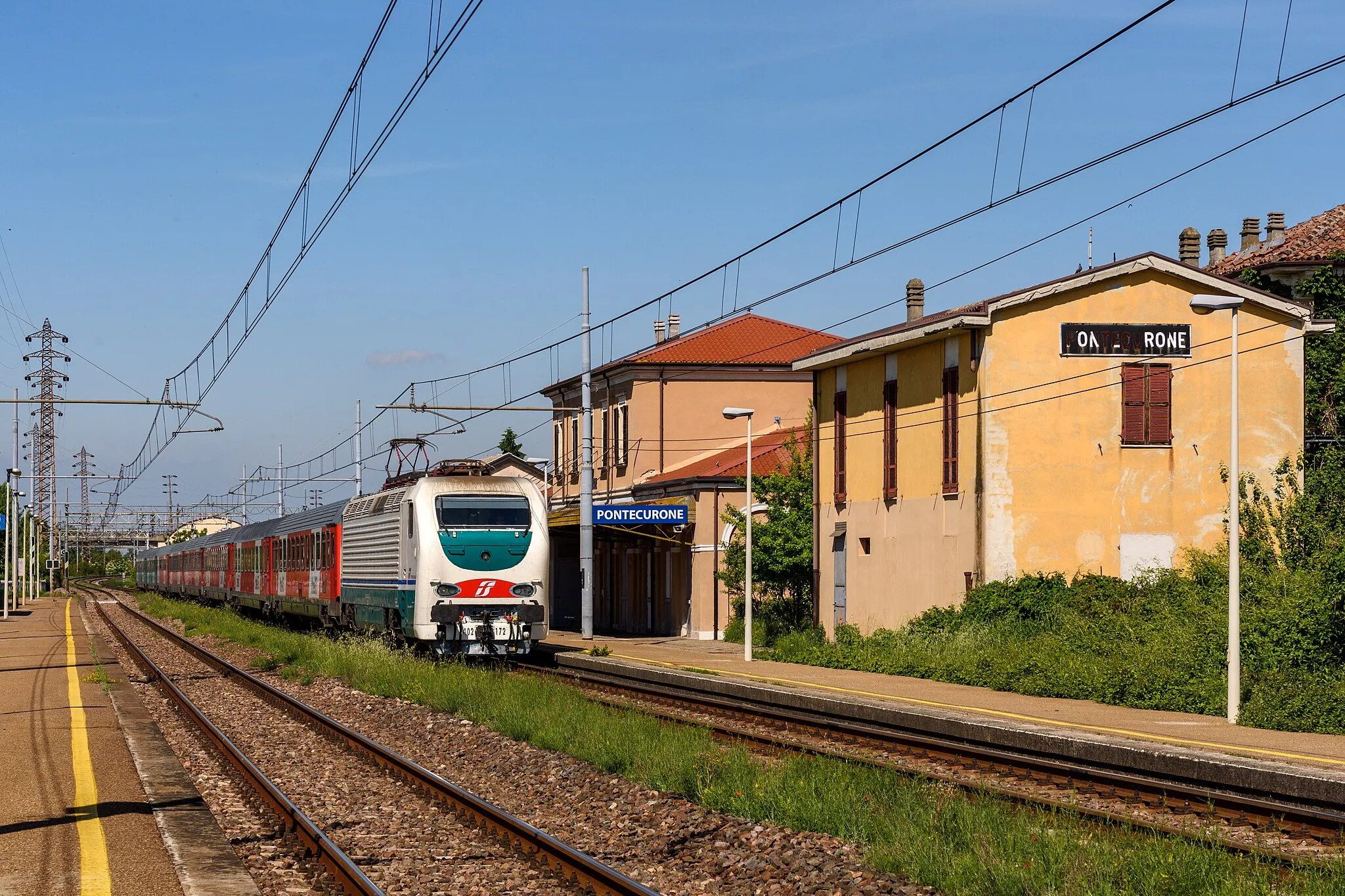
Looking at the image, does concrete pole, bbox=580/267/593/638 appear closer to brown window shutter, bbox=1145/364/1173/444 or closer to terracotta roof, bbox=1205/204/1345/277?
brown window shutter, bbox=1145/364/1173/444

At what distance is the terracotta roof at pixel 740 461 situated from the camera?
130 ft

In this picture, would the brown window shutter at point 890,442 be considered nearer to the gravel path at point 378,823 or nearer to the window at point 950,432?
the window at point 950,432

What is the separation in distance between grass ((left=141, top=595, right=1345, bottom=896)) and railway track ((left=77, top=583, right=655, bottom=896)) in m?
1.75

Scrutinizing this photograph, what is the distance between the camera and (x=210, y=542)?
5953 cm

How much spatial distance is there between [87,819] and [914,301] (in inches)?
1257

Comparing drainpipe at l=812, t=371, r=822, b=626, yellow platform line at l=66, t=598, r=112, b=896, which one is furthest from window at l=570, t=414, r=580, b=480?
yellow platform line at l=66, t=598, r=112, b=896

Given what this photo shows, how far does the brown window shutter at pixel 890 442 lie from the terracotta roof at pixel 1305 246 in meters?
10.2

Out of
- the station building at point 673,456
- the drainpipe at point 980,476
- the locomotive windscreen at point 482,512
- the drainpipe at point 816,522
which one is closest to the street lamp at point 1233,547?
the drainpipe at point 980,476

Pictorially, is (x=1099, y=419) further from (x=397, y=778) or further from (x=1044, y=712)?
(x=397, y=778)

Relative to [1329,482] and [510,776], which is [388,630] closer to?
[510,776]

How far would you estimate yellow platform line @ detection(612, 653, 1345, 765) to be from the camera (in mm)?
14805

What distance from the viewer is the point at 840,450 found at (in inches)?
1300

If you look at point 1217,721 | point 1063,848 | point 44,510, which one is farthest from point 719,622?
point 44,510

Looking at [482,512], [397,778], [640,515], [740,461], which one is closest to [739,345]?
[740,461]
